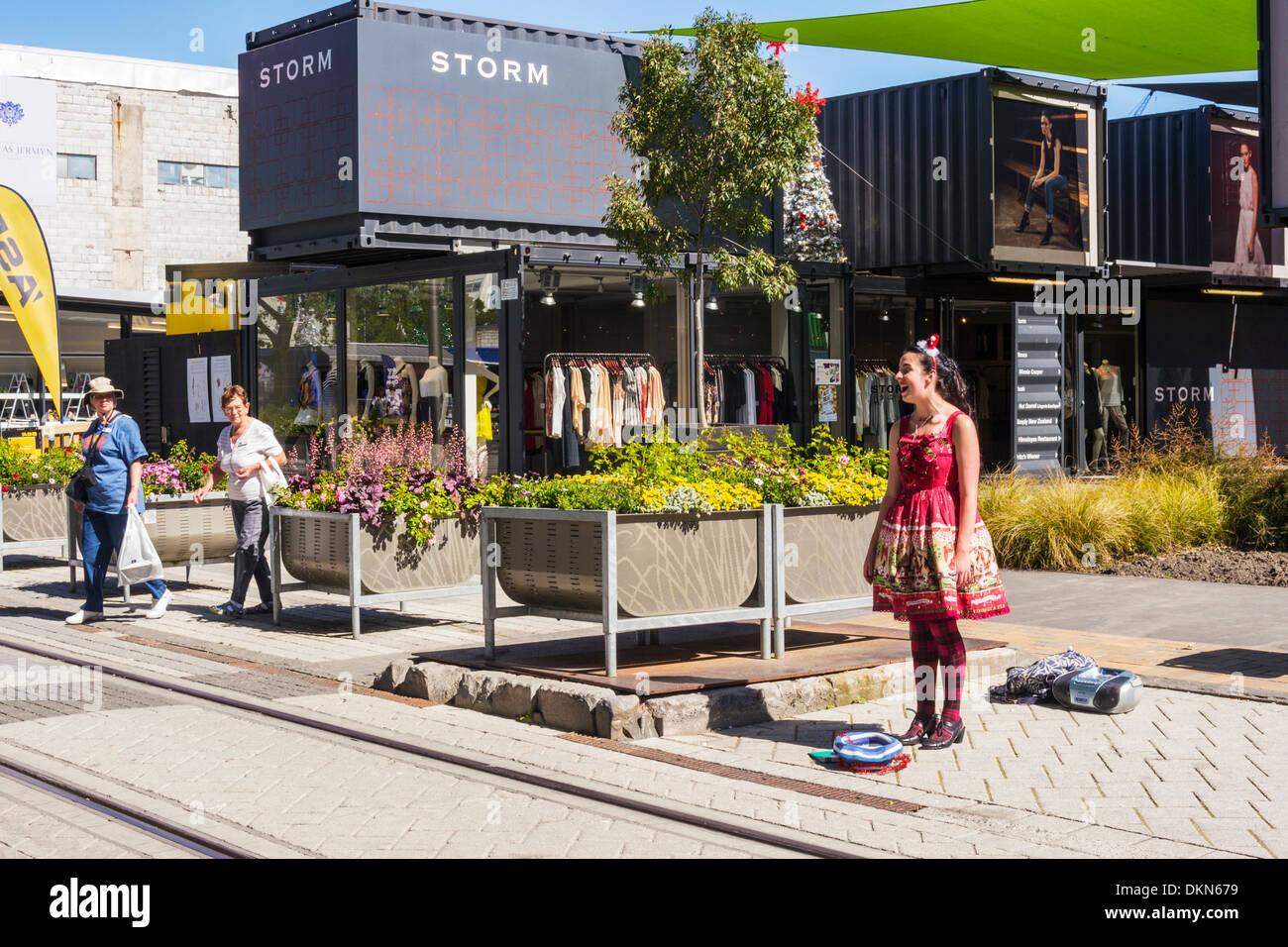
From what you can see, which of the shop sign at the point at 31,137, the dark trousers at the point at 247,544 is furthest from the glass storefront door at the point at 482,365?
the shop sign at the point at 31,137

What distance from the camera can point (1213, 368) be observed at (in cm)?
2573

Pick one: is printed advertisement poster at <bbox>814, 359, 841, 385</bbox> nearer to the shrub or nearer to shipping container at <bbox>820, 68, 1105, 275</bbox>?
shipping container at <bbox>820, 68, 1105, 275</bbox>

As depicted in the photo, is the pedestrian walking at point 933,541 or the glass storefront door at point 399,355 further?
the glass storefront door at point 399,355

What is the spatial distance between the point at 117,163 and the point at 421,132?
3432 centimetres

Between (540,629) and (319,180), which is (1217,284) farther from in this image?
(540,629)

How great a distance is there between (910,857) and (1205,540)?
1085 cm

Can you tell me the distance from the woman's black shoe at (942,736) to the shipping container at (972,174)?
47.0 ft

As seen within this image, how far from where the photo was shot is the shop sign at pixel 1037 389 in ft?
69.7

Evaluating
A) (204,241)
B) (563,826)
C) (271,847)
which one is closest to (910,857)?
(563,826)

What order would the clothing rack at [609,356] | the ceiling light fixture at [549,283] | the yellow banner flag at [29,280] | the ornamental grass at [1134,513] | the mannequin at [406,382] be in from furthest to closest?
the yellow banner flag at [29,280]
the clothing rack at [609,356]
the ceiling light fixture at [549,283]
the mannequin at [406,382]
the ornamental grass at [1134,513]

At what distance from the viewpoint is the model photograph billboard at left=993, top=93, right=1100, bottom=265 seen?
20.5m
